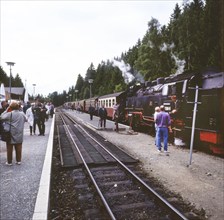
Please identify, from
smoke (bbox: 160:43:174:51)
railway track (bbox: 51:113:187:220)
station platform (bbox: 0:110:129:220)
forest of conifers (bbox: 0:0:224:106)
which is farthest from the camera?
smoke (bbox: 160:43:174:51)

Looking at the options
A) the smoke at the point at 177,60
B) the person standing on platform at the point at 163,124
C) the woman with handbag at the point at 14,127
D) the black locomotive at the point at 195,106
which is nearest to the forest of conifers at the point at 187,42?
the smoke at the point at 177,60

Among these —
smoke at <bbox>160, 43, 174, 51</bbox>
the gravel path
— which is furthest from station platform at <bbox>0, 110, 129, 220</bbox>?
smoke at <bbox>160, 43, 174, 51</bbox>

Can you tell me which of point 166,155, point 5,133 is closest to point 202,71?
point 166,155

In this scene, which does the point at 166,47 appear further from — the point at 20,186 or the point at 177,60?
the point at 20,186

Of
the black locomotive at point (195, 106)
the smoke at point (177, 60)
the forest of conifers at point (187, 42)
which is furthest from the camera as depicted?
the smoke at point (177, 60)

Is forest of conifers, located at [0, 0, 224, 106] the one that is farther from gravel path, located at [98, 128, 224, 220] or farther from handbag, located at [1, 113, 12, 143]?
handbag, located at [1, 113, 12, 143]

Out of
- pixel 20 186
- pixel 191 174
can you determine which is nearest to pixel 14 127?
pixel 20 186

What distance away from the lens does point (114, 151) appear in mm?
11172

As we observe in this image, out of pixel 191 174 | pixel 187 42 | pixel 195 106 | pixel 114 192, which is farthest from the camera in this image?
pixel 187 42

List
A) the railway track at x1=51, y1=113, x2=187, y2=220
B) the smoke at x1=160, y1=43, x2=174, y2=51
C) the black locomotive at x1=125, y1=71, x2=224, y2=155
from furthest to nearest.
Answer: the smoke at x1=160, y1=43, x2=174, y2=51 < the black locomotive at x1=125, y1=71, x2=224, y2=155 < the railway track at x1=51, y1=113, x2=187, y2=220

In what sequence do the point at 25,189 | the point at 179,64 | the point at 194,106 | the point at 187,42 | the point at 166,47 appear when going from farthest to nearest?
the point at 166,47
the point at 179,64
the point at 187,42
the point at 194,106
the point at 25,189

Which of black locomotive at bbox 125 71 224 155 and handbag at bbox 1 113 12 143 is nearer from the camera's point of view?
handbag at bbox 1 113 12 143

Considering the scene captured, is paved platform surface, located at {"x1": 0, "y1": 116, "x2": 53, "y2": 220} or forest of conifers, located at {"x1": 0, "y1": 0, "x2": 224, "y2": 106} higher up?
forest of conifers, located at {"x1": 0, "y1": 0, "x2": 224, "y2": 106}

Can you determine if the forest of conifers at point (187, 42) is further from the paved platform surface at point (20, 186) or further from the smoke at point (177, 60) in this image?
the paved platform surface at point (20, 186)
